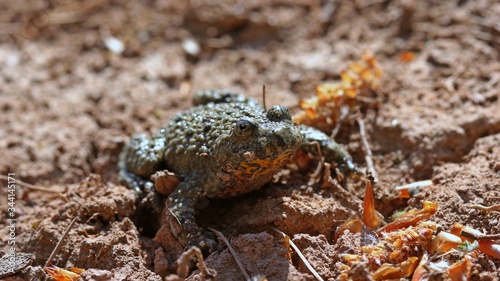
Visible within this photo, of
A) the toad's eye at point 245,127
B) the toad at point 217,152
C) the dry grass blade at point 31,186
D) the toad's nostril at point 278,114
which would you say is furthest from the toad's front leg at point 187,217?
the dry grass blade at point 31,186

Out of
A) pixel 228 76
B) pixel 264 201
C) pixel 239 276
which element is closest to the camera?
pixel 239 276

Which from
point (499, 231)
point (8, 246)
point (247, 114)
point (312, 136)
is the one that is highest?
point (247, 114)

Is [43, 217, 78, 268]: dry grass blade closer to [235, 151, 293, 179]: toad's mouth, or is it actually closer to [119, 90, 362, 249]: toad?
[119, 90, 362, 249]: toad

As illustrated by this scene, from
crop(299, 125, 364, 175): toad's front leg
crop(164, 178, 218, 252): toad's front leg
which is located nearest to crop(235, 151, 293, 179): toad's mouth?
crop(164, 178, 218, 252): toad's front leg

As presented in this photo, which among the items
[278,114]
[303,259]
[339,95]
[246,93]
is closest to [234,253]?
[303,259]

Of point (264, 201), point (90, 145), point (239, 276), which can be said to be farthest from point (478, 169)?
point (90, 145)

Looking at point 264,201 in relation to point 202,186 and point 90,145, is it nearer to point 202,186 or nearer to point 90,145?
point 202,186

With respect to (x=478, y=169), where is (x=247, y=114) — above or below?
above
